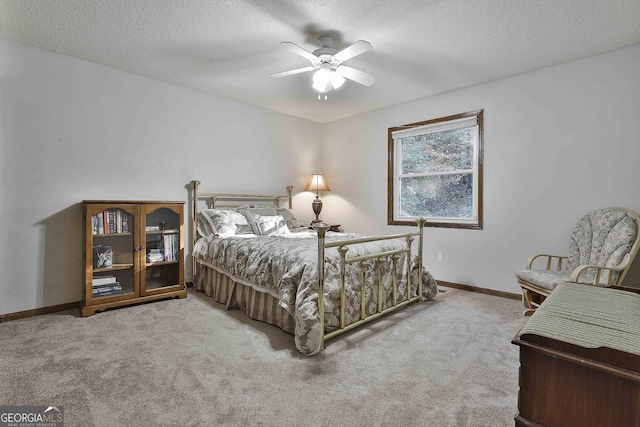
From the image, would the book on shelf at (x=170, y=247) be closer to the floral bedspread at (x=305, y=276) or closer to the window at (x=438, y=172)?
the floral bedspread at (x=305, y=276)

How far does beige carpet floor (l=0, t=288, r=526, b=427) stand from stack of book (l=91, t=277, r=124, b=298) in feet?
0.88

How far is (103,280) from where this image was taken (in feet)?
9.95

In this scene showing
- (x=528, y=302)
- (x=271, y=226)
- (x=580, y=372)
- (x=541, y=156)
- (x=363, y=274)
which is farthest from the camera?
(x=271, y=226)

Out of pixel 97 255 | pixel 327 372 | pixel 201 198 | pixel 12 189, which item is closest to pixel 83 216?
pixel 97 255

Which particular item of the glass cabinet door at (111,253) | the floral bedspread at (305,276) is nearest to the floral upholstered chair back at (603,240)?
the floral bedspread at (305,276)

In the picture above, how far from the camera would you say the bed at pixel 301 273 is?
2.22 metres

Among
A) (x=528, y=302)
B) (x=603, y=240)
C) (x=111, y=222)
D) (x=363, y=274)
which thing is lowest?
(x=528, y=302)

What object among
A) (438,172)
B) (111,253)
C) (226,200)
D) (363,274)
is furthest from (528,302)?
(111,253)

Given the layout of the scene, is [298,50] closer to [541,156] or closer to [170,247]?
[170,247]

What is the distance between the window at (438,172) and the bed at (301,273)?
1054 mm

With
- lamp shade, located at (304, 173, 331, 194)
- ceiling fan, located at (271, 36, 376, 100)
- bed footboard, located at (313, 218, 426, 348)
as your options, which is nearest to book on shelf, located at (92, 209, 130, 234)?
bed footboard, located at (313, 218, 426, 348)

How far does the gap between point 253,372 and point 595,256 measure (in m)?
2.99

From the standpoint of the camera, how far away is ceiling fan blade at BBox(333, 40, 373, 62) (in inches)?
91.5

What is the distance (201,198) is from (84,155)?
50.2 inches
